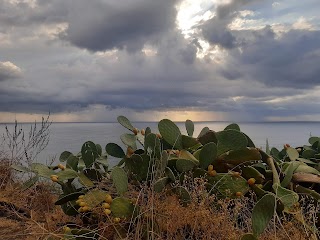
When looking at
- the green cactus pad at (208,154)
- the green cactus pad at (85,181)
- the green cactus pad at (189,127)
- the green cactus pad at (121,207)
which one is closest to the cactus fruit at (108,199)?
the green cactus pad at (121,207)

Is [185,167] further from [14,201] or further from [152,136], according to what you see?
[14,201]

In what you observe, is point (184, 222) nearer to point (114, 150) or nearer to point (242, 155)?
point (242, 155)

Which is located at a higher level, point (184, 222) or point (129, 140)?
point (129, 140)

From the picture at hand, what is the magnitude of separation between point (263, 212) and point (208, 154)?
2.07 feet

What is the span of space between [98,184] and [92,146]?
54cm

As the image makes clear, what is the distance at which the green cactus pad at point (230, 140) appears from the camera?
2.97m

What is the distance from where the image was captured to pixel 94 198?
2.79m

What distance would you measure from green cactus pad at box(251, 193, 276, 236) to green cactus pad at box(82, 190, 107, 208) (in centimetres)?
104

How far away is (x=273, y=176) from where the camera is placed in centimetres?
305

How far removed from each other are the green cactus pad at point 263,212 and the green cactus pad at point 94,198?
1.04m

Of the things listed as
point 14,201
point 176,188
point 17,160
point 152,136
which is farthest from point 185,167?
point 17,160

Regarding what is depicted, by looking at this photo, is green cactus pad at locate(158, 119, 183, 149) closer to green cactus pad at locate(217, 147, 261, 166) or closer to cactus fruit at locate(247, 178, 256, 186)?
green cactus pad at locate(217, 147, 261, 166)

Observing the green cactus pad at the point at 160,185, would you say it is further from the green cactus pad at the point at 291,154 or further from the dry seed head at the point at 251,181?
the green cactus pad at the point at 291,154

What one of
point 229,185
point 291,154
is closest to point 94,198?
point 229,185
